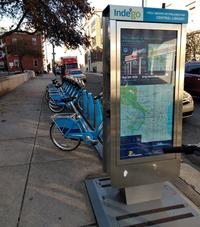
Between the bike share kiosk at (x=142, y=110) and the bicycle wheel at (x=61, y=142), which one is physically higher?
the bike share kiosk at (x=142, y=110)

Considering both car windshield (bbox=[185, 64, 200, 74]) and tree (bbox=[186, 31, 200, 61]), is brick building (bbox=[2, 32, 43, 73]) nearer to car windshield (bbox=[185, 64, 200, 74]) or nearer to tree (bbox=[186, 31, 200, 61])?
tree (bbox=[186, 31, 200, 61])

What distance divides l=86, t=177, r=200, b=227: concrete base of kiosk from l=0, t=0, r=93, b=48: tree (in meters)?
8.19

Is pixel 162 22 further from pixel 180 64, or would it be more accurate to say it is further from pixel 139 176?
pixel 139 176

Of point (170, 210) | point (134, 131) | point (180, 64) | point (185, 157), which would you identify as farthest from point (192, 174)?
point (180, 64)

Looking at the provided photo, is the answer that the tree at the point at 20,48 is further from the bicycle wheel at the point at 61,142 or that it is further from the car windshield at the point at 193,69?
the bicycle wheel at the point at 61,142

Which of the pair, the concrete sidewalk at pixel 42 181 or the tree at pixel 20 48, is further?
the tree at pixel 20 48

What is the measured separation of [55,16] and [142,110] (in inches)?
362

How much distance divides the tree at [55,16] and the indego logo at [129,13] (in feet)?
25.4

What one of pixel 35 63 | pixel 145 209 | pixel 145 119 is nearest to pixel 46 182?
pixel 145 209

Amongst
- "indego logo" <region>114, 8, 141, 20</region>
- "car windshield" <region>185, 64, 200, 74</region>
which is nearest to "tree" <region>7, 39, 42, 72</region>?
"car windshield" <region>185, 64, 200, 74</region>

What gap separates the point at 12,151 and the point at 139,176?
2.88 m

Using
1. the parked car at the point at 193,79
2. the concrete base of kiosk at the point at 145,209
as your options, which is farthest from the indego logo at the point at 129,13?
the parked car at the point at 193,79

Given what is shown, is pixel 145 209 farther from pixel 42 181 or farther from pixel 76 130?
pixel 76 130

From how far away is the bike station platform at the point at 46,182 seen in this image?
8.81 ft
